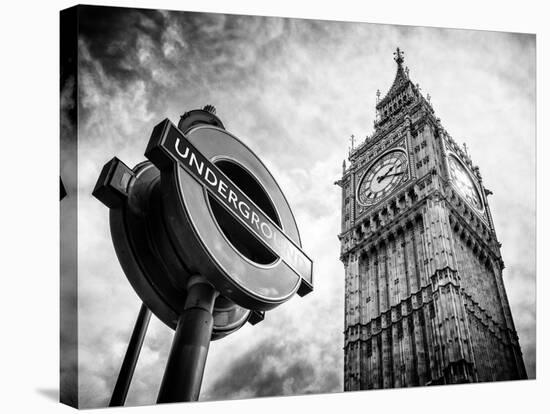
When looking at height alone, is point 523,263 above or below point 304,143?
below

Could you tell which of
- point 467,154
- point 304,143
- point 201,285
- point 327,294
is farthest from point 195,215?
point 467,154

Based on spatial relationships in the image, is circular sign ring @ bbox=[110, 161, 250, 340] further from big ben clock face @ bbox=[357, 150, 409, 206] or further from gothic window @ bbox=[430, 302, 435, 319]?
big ben clock face @ bbox=[357, 150, 409, 206]

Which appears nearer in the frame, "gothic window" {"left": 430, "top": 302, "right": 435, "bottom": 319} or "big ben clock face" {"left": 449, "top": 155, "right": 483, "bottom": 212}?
"gothic window" {"left": 430, "top": 302, "right": 435, "bottom": 319}

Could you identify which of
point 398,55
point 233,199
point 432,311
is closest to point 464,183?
point 432,311

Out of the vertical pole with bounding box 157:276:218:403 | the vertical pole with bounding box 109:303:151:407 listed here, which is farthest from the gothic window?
the vertical pole with bounding box 157:276:218:403

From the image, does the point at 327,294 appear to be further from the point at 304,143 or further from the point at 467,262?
the point at 467,262

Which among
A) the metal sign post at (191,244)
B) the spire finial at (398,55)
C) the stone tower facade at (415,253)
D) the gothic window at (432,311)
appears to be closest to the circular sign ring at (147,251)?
the metal sign post at (191,244)

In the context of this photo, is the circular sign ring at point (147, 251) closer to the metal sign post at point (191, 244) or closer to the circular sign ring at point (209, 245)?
the metal sign post at point (191, 244)
